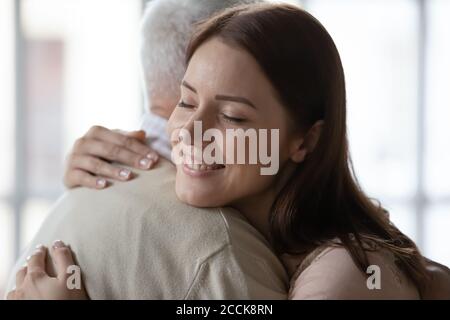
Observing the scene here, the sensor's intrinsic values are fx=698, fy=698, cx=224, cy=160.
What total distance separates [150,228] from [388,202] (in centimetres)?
408

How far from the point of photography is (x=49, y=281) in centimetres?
123

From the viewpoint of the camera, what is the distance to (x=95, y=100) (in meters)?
4.79

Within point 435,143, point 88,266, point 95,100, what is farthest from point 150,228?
point 435,143

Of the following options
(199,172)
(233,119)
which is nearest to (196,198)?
(199,172)

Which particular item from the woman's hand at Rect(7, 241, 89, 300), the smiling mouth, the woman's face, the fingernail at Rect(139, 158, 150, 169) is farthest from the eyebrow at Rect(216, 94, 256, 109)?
the woman's hand at Rect(7, 241, 89, 300)

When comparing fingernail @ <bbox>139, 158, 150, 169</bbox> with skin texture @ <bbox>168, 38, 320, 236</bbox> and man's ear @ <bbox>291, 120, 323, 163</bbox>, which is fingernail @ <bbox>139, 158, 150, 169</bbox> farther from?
man's ear @ <bbox>291, 120, 323, 163</bbox>

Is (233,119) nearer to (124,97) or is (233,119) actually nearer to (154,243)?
(154,243)

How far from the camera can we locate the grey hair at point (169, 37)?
5.12 ft

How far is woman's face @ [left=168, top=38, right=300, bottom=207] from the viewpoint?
123 cm

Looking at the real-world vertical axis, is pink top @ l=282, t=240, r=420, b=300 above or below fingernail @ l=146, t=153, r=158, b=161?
below

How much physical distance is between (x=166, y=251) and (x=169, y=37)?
579mm

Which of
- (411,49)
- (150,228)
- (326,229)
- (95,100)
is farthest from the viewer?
(411,49)

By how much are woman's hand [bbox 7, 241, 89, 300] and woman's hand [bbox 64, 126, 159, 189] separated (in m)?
0.18

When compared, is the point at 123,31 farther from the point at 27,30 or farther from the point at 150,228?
the point at 150,228
